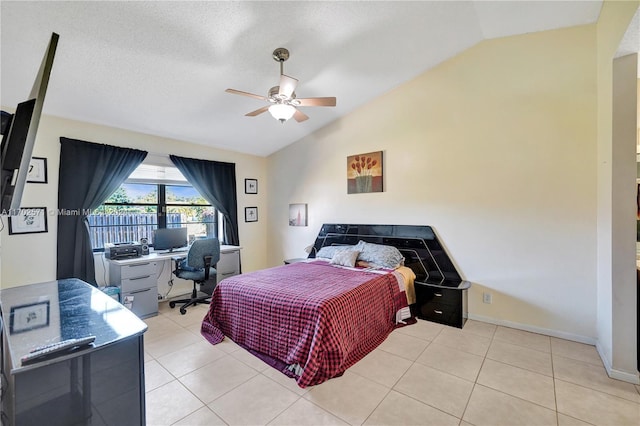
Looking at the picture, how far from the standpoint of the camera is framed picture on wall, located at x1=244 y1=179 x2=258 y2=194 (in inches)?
208

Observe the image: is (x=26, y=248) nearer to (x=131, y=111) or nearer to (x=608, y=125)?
(x=131, y=111)

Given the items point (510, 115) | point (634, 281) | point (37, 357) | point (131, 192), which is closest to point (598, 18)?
point (510, 115)

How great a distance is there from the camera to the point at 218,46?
2.55 meters

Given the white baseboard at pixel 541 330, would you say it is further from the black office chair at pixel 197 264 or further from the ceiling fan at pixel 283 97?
the black office chair at pixel 197 264

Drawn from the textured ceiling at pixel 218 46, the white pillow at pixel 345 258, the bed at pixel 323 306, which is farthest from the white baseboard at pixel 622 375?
the textured ceiling at pixel 218 46

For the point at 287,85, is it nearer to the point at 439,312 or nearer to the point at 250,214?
the point at 439,312

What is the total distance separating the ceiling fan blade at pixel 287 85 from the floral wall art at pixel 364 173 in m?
1.91

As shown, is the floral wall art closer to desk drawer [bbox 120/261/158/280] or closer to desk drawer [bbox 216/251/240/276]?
desk drawer [bbox 216/251/240/276]

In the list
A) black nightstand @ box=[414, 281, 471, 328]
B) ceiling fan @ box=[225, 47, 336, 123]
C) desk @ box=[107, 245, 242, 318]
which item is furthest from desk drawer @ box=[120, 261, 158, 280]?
black nightstand @ box=[414, 281, 471, 328]

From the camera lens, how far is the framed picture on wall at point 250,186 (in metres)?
5.28

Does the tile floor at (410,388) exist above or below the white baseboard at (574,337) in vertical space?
below

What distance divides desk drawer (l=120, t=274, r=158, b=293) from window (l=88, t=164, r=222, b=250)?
0.77m

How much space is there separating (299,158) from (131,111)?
8.43ft

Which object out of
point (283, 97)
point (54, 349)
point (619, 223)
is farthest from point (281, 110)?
point (619, 223)
